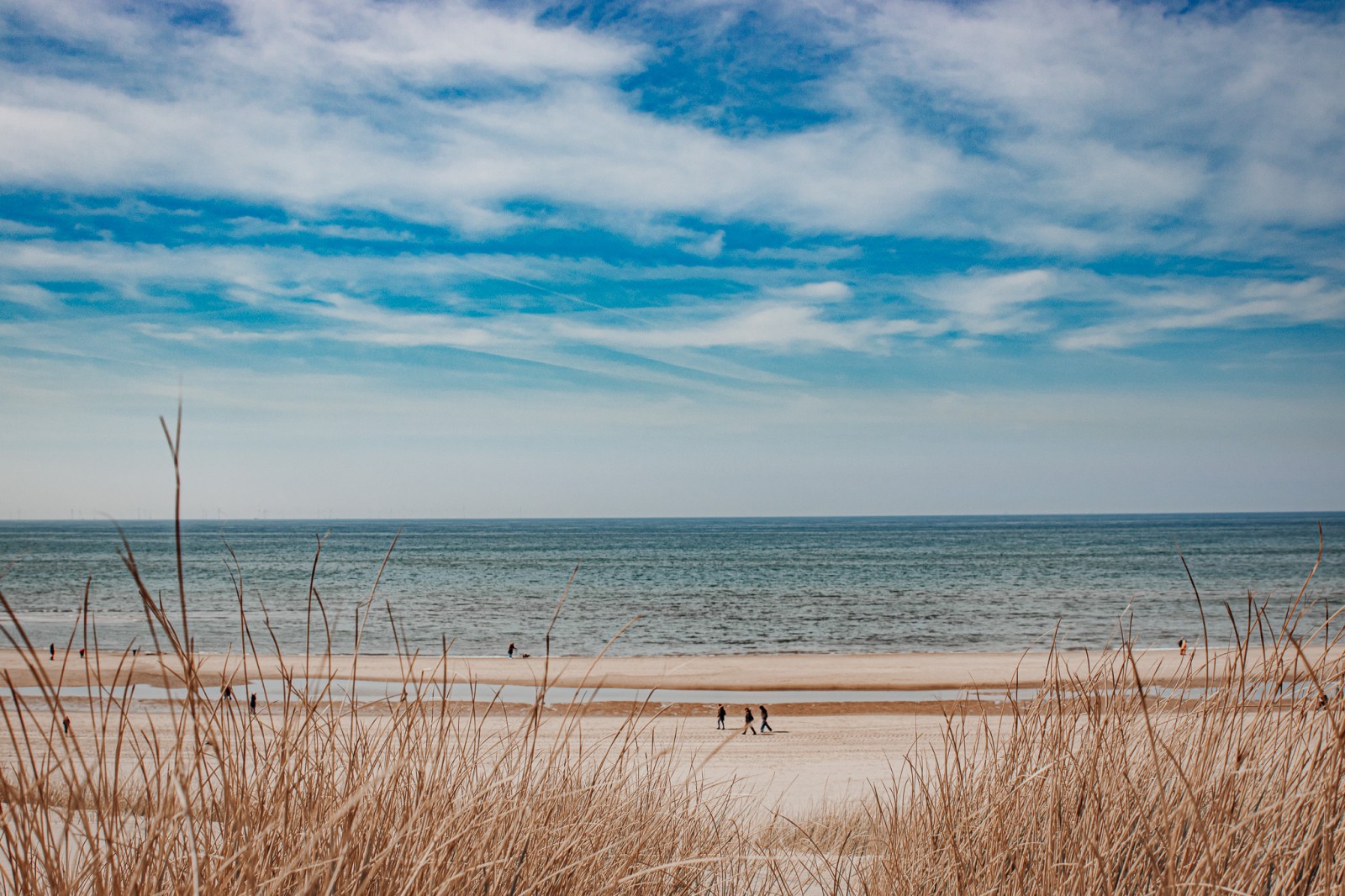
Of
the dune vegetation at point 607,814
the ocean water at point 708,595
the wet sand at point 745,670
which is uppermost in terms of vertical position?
the dune vegetation at point 607,814

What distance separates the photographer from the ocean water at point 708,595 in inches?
1280

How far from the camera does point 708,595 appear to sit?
5047 cm

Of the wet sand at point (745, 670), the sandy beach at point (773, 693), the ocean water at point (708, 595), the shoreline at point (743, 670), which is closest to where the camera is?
the sandy beach at point (773, 693)

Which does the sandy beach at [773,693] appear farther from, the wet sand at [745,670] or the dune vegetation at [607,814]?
the dune vegetation at [607,814]

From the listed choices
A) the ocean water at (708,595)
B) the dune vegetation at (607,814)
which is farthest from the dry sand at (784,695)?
the dune vegetation at (607,814)

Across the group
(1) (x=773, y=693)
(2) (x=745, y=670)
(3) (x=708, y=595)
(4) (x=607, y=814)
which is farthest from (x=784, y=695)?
(3) (x=708, y=595)

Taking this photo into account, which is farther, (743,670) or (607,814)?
(743,670)

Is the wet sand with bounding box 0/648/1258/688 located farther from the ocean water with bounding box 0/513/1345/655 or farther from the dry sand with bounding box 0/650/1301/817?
the ocean water with bounding box 0/513/1345/655

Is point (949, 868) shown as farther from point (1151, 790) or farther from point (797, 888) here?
point (797, 888)

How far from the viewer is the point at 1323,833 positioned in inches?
94.7

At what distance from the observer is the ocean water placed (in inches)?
1280

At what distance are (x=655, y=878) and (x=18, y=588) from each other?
6583 cm

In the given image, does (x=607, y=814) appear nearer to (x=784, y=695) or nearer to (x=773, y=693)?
(x=784, y=695)

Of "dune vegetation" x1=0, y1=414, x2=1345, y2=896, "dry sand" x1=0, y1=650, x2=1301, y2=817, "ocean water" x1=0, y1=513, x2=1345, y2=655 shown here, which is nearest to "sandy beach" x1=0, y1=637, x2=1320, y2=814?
"dry sand" x1=0, y1=650, x2=1301, y2=817
